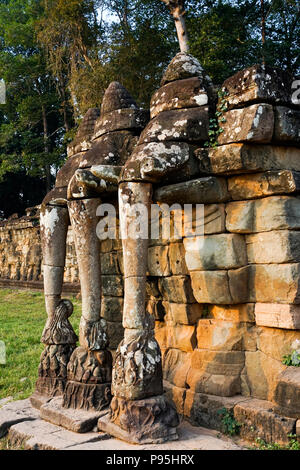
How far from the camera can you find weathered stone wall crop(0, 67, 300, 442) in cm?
391

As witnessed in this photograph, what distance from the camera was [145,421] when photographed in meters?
3.74

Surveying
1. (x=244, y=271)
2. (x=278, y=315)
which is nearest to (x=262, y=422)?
(x=278, y=315)

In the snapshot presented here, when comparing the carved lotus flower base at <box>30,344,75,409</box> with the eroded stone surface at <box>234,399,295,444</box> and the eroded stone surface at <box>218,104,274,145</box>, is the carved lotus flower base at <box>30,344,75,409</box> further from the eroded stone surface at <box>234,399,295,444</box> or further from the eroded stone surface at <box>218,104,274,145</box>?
the eroded stone surface at <box>218,104,274,145</box>

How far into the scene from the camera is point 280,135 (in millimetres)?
3973

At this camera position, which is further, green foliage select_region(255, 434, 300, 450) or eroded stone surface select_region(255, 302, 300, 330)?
eroded stone surface select_region(255, 302, 300, 330)

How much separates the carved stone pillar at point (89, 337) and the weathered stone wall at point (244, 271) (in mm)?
712

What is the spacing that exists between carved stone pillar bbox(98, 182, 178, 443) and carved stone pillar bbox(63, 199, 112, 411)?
50 cm

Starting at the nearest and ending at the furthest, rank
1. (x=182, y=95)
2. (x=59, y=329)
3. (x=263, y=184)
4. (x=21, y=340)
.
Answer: (x=263, y=184) → (x=182, y=95) → (x=59, y=329) → (x=21, y=340)

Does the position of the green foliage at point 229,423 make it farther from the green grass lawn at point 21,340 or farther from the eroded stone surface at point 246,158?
the green grass lawn at point 21,340

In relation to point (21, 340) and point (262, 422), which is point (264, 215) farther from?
point (21, 340)

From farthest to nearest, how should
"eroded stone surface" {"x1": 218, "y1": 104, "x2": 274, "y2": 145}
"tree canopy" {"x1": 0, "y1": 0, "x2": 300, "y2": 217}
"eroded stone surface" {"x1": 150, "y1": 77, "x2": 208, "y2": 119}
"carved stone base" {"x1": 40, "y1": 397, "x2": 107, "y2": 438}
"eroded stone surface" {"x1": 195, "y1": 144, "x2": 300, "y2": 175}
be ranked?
"tree canopy" {"x1": 0, "y1": 0, "x2": 300, "y2": 217} < "eroded stone surface" {"x1": 150, "y1": 77, "x2": 208, "y2": 119} < "carved stone base" {"x1": 40, "y1": 397, "x2": 107, "y2": 438} < "eroded stone surface" {"x1": 195, "y1": 144, "x2": 300, "y2": 175} < "eroded stone surface" {"x1": 218, "y1": 104, "x2": 274, "y2": 145}

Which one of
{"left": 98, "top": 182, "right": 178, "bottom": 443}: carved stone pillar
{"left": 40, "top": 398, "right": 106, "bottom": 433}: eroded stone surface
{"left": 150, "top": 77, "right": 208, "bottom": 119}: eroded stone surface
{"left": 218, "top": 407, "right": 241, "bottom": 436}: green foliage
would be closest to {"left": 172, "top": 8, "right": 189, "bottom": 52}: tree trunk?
{"left": 150, "top": 77, "right": 208, "bottom": 119}: eroded stone surface

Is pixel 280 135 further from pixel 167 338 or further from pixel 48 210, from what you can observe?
pixel 48 210

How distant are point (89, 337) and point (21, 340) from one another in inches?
177
